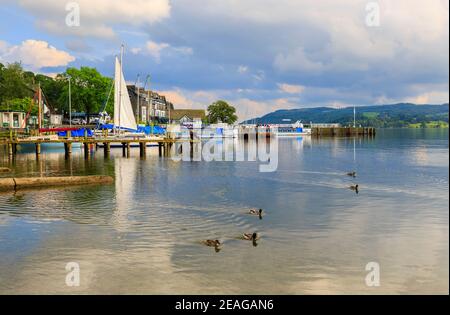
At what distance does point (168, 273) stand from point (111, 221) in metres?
9.05

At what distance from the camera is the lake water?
1496 centimetres

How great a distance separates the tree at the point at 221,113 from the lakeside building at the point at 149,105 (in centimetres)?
1725

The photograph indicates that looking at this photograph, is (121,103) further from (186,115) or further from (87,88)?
(186,115)

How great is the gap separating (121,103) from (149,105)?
251ft

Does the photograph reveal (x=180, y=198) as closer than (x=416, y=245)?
No

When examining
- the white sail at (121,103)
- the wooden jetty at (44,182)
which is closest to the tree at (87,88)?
the white sail at (121,103)

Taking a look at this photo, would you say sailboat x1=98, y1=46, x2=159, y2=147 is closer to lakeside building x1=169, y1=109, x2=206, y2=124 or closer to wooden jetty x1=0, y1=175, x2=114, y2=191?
wooden jetty x1=0, y1=175, x2=114, y2=191

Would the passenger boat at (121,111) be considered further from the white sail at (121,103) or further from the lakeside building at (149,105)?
the lakeside building at (149,105)

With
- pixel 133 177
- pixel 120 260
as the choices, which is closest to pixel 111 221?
pixel 120 260

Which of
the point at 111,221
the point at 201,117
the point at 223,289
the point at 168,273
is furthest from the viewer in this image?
the point at 201,117

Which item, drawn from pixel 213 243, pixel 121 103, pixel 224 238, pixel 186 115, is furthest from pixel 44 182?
pixel 186 115

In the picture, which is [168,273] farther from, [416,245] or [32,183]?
[32,183]

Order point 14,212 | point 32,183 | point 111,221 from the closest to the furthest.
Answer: point 111,221 → point 14,212 → point 32,183
